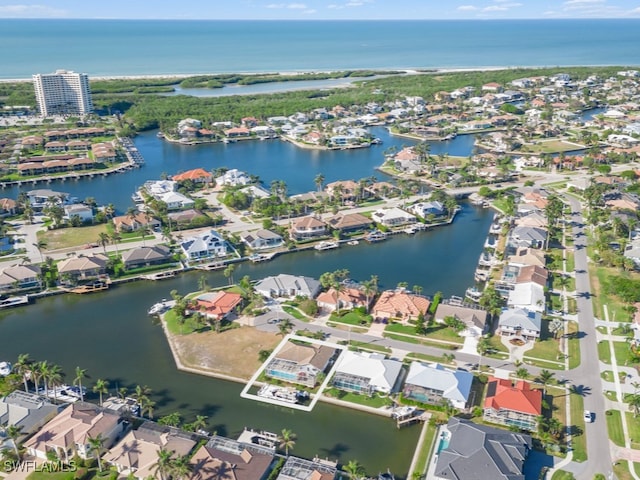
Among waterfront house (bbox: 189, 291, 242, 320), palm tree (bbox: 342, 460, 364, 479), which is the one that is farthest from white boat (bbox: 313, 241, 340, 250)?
palm tree (bbox: 342, 460, 364, 479)

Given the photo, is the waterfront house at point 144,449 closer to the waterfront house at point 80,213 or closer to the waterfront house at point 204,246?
the waterfront house at point 204,246

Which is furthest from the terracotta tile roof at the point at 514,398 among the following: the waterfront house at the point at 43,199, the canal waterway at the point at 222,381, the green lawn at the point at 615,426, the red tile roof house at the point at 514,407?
the waterfront house at the point at 43,199

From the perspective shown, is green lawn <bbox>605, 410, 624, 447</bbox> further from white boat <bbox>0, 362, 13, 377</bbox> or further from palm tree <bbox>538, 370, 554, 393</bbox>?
white boat <bbox>0, 362, 13, 377</bbox>

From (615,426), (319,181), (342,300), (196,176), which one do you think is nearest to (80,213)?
(196,176)

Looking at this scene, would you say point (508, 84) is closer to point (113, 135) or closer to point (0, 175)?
point (113, 135)

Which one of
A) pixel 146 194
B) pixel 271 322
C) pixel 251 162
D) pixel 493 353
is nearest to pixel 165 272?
pixel 271 322
